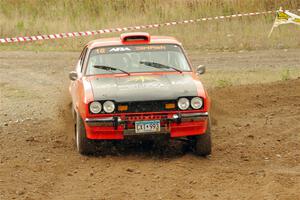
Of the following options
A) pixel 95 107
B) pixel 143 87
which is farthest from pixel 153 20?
pixel 95 107

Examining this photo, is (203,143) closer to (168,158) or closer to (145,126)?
(168,158)

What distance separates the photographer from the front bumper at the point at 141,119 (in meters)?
9.71

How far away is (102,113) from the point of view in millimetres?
9766

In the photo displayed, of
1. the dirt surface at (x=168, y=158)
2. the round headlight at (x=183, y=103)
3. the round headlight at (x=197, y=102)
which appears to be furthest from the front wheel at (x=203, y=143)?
the round headlight at (x=183, y=103)

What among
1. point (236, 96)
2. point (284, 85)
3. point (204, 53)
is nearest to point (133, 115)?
point (236, 96)

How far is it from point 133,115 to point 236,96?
5.75 m

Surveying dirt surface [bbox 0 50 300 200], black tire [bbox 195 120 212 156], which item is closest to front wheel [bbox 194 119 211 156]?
black tire [bbox 195 120 212 156]

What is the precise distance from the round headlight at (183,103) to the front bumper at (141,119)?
92 mm

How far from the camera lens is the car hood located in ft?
32.1

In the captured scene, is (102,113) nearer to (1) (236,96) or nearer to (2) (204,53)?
(1) (236,96)

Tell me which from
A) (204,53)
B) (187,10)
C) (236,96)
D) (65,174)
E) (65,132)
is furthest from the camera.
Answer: (187,10)

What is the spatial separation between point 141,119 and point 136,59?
1.60m

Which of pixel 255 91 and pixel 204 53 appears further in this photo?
pixel 204 53

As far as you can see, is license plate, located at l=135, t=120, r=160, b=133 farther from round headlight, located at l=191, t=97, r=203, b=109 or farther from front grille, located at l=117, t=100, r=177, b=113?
round headlight, located at l=191, t=97, r=203, b=109
